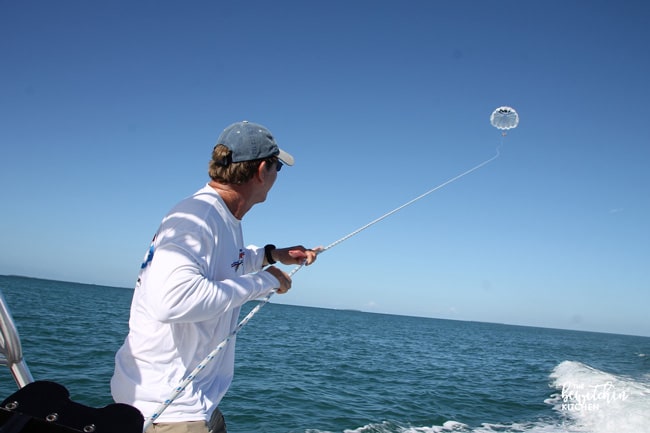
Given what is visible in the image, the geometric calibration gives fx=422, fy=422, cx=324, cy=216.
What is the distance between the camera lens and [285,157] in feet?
6.95

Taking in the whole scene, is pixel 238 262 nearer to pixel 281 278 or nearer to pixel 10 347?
pixel 281 278

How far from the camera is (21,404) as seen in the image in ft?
3.99

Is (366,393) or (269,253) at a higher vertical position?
(269,253)

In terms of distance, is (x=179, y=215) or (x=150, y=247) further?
(x=150, y=247)

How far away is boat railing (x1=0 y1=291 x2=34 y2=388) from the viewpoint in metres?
1.57

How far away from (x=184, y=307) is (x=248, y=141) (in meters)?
0.80

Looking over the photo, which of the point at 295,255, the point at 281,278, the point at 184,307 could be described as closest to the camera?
the point at 184,307

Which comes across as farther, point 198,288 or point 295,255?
point 295,255

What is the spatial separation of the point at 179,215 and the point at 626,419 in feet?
43.6

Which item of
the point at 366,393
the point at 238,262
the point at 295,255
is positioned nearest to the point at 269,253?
the point at 295,255

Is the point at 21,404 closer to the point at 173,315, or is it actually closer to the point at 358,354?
the point at 173,315

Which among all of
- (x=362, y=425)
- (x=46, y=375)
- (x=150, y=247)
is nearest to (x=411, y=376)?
(x=362, y=425)

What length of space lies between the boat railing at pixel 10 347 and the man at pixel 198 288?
0.35 meters

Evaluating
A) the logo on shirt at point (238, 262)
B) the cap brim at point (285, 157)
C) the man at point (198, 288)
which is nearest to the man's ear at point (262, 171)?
the man at point (198, 288)
